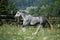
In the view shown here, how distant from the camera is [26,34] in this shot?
4.39 metres

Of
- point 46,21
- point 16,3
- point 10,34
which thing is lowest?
point 10,34

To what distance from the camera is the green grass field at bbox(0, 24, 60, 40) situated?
4.27 metres

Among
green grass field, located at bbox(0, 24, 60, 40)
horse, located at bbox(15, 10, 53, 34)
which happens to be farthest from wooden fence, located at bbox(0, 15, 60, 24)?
horse, located at bbox(15, 10, 53, 34)

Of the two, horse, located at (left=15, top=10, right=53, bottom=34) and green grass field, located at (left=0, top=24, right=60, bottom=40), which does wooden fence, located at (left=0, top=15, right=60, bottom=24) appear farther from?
horse, located at (left=15, top=10, right=53, bottom=34)

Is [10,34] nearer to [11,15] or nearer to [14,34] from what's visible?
[14,34]

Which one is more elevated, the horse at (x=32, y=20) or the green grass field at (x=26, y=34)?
the horse at (x=32, y=20)

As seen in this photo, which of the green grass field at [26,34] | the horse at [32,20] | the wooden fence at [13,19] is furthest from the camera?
the wooden fence at [13,19]

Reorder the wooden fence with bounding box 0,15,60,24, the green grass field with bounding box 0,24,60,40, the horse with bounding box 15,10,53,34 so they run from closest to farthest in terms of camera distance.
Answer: the green grass field with bounding box 0,24,60,40 → the horse with bounding box 15,10,53,34 → the wooden fence with bounding box 0,15,60,24

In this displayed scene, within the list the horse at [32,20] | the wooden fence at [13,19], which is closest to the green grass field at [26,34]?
the horse at [32,20]

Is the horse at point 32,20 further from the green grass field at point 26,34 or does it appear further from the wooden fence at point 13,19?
the wooden fence at point 13,19

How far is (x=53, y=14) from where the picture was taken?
5.04 metres

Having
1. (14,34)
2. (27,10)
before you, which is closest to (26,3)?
(27,10)

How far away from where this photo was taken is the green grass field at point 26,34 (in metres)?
4.27

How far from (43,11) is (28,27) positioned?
1.99 ft
